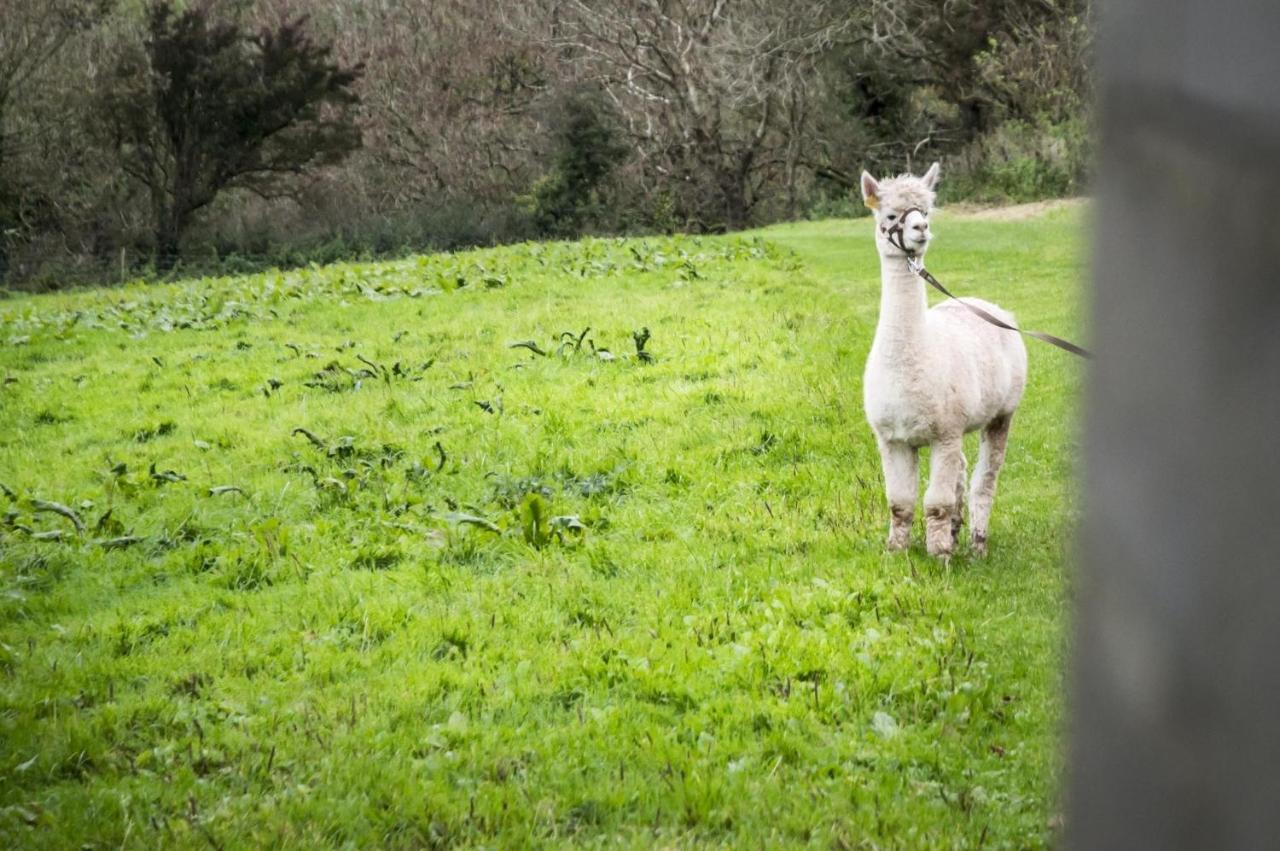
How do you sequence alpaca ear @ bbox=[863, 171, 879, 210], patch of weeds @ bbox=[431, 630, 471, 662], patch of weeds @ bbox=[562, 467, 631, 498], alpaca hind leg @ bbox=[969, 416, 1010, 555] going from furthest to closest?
patch of weeds @ bbox=[562, 467, 631, 498] → alpaca hind leg @ bbox=[969, 416, 1010, 555] → alpaca ear @ bbox=[863, 171, 879, 210] → patch of weeds @ bbox=[431, 630, 471, 662]

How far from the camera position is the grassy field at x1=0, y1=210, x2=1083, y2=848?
4273 millimetres

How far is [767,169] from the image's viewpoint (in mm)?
42750

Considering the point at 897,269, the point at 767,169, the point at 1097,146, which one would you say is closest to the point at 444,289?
the point at 897,269

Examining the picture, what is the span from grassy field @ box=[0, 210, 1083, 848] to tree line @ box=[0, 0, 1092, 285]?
2533 centimetres

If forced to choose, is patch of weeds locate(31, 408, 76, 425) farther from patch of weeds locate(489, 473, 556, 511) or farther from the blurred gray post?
the blurred gray post

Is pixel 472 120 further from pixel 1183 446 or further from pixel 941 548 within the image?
pixel 1183 446

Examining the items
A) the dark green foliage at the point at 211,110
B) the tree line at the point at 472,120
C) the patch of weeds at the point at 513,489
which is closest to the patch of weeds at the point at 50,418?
the patch of weeds at the point at 513,489

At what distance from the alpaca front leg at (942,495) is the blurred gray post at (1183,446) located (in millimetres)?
5798

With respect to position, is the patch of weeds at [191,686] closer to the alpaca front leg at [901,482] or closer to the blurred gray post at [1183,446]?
the alpaca front leg at [901,482]

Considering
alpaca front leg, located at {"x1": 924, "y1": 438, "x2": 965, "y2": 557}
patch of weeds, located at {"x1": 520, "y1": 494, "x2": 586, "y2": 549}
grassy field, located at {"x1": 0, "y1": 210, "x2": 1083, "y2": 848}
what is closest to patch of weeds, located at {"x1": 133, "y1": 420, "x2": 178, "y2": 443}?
grassy field, located at {"x1": 0, "y1": 210, "x2": 1083, "y2": 848}

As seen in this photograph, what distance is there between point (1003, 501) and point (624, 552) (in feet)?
9.24

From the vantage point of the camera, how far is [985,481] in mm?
7047

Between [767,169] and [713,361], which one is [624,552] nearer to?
[713,361]

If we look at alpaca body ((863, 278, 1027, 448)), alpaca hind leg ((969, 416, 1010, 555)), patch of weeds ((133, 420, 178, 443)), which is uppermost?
alpaca body ((863, 278, 1027, 448))
